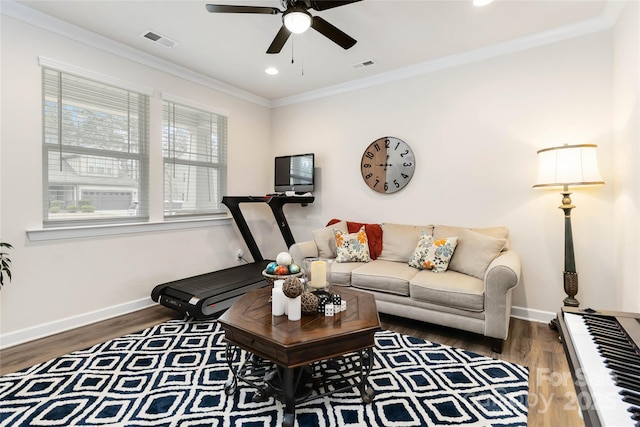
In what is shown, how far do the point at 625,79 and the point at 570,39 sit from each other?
78 centimetres

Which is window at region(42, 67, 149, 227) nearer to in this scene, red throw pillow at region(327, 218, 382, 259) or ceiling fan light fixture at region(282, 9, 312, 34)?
ceiling fan light fixture at region(282, 9, 312, 34)

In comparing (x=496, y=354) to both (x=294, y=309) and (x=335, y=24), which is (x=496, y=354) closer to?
(x=294, y=309)

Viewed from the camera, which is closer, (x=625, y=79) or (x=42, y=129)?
(x=625, y=79)

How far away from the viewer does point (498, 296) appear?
2371 mm

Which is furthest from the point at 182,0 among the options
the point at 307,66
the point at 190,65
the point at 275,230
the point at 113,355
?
the point at 275,230

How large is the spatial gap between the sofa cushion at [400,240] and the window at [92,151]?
A: 2765 mm

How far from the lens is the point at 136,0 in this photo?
8.03ft

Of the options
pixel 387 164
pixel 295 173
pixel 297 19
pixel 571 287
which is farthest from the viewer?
pixel 295 173

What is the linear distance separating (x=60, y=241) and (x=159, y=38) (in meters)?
2.15

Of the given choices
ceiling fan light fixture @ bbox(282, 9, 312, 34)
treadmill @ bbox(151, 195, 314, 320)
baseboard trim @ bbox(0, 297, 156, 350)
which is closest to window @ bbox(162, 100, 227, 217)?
treadmill @ bbox(151, 195, 314, 320)

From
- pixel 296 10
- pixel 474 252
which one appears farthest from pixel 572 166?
→ pixel 296 10

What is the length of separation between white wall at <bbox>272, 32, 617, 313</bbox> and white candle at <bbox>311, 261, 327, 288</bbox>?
6.92ft

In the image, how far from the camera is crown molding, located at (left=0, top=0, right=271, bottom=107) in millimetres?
2521

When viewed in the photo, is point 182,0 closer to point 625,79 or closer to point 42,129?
point 42,129
